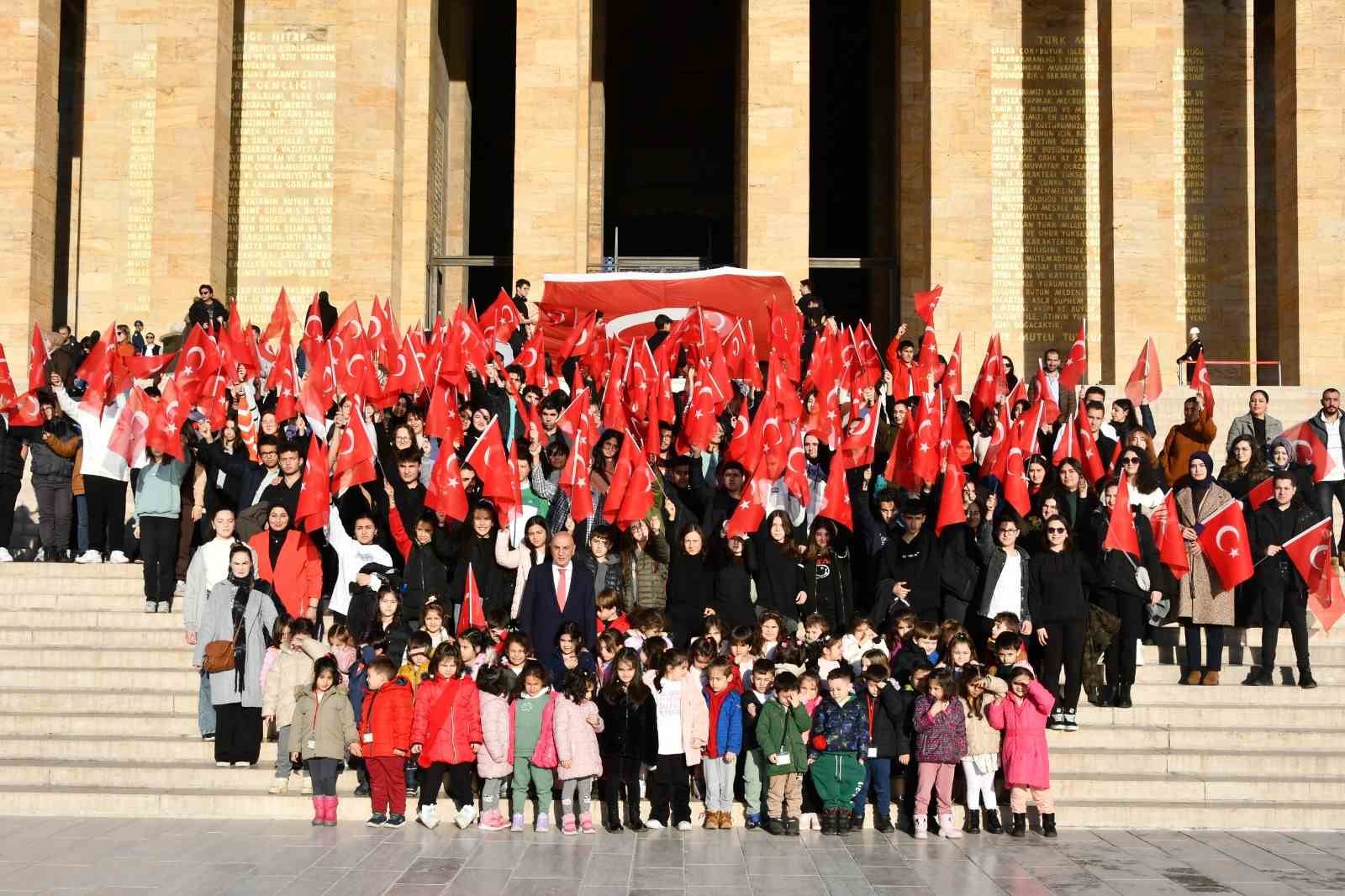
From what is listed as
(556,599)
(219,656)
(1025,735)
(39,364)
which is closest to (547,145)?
(39,364)

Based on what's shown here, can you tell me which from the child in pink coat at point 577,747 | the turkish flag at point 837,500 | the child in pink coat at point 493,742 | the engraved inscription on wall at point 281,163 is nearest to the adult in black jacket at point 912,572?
the turkish flag at point 837,500

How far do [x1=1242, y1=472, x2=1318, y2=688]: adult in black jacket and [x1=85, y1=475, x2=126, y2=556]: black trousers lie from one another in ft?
36.6

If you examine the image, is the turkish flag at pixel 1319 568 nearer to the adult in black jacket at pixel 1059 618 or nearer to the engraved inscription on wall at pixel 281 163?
the adult in black jacket at pixel 1059 618

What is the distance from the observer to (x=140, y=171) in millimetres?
27875

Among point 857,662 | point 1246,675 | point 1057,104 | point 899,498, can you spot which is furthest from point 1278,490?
point 1057,104

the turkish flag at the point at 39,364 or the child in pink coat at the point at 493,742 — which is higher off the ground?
the turkish flag at the point at 39,364

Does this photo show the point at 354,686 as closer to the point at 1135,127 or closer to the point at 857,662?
the point at 857,662

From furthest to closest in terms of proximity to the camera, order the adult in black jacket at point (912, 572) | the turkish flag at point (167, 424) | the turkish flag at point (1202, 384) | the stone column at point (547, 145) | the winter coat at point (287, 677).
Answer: the stone column at point (547, 145)
the turkish flag at point (1202, 384)
the turkish flag at point (167, 424)
the adult in black jacket at point (912, 572)
the winter coat at point (287, 677)

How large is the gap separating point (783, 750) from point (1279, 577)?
205 inches

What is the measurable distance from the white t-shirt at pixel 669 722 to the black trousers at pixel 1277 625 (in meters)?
5.48

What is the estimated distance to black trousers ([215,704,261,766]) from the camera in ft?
40.6

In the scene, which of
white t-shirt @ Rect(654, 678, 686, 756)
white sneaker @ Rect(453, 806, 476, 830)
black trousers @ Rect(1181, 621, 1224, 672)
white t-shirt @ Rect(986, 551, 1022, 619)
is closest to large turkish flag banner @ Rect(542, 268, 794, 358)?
black trousers @ Rect(1181, 621, 1224, 672)

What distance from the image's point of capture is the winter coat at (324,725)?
456 inches

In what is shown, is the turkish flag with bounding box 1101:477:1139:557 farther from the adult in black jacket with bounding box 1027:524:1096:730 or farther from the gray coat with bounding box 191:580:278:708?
the gray coat with bounding box 191:580:278:708
